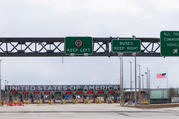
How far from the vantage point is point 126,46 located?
44.9 metres

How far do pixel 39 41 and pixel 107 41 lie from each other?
7500 millimetres

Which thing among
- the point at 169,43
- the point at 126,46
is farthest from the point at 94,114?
the point at 169,43

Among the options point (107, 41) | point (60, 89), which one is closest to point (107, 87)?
point (60, 89)

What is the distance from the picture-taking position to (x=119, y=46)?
4484cm

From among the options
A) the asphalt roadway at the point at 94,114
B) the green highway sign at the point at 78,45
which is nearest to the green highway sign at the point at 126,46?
the green highway sign at the point at 78,45

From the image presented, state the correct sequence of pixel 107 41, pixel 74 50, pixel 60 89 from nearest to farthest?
pixel 74 50
pixel 107 41
pixel 60 89

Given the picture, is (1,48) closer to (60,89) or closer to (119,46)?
(119,46)

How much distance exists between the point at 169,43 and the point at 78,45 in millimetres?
9530

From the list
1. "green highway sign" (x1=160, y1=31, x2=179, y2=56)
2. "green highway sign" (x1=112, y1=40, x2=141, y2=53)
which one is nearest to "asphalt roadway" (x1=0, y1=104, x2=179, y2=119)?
"green highway sign" (x1=160, y1=31, x2=179, y2=56)

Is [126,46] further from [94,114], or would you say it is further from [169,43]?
[94,114]

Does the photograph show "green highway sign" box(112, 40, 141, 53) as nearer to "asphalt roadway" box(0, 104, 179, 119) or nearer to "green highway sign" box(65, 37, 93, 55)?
"green highway sign" box(65, 37, 93, 55)

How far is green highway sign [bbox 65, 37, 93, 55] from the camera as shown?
4319 cm

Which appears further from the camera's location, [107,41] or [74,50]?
[107,41]

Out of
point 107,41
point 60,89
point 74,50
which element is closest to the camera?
point 74,50
